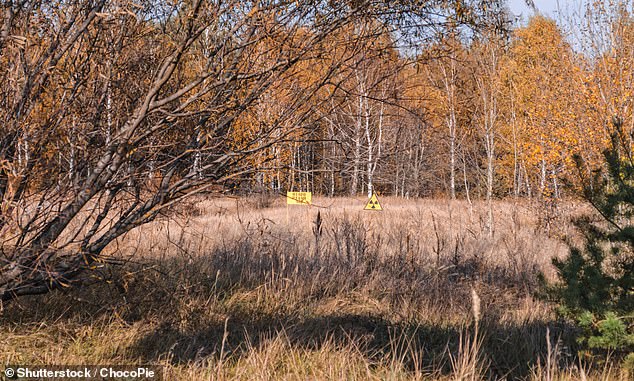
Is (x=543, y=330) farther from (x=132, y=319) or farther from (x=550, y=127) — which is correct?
(x=550, y=127)

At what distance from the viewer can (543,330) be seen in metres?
4.27

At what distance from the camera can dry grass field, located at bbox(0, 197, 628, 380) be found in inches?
130

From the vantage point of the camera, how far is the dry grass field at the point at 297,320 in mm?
3291

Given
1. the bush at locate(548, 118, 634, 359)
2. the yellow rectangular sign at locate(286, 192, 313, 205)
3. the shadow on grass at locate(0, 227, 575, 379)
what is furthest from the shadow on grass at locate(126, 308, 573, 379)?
the yellow rectangular sign at locate(286, 192, 313, 205)

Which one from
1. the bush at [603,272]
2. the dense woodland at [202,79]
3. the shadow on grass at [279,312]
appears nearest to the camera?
the dense woodland at [202,79]

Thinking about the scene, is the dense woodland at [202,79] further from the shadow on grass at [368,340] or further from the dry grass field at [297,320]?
the shadow on grass at [368,340]

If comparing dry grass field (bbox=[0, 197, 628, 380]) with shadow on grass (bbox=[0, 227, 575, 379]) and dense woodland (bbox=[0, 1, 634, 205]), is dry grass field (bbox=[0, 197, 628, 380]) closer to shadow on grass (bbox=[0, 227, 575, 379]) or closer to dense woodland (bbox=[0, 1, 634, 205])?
shadow on grass (bbox=[0, 227, 575, 379])

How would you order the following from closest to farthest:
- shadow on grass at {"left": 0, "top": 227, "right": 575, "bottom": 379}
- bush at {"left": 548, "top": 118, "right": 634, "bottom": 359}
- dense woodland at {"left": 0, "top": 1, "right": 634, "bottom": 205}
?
dense woodland at {"left": 0, "top": 1, "right": 634, "bottom": 205} → bush at {"left": 548, "top": 118, "right": 634, "bottom": 359} → shadow on grass at {"left": 0, "top": 227, "right": 575, "bottom": 379}

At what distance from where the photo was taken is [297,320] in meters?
4.18

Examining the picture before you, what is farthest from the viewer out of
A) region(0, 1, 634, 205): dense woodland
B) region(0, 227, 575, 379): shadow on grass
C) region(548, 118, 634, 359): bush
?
region(0, 227, 575, 379): shadow on grass

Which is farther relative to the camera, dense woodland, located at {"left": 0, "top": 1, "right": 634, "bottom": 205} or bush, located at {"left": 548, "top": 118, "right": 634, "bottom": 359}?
bush, located at {"left": 548, "top": 118, "right": 634, "bottom": 359}

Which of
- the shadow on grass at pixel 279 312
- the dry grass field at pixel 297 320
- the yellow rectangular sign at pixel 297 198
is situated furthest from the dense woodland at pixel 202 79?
the shadow on grass at pixel 279 312

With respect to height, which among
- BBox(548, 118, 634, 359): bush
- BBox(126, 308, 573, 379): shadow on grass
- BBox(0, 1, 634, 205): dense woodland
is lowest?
BBox(126, 308, 573, 379): shadow on grass

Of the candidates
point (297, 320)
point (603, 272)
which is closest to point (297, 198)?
point (297, 320)
